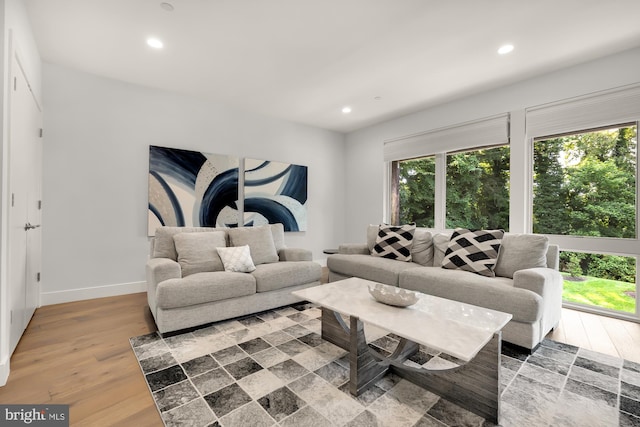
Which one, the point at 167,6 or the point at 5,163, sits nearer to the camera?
the point at 5,163

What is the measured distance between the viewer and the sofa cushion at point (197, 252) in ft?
9.36

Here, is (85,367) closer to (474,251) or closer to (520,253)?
(474,251)

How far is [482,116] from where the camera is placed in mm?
3693

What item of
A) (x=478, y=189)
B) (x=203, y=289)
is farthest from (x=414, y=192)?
(x=203, y=289)

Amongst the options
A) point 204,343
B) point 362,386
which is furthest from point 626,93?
point 204,343

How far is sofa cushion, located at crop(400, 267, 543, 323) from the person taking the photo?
7.03 ft

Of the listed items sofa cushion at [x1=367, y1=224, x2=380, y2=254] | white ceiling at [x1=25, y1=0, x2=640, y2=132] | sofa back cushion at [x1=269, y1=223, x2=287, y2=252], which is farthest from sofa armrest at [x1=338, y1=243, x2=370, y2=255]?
white ceiling at [x1=25, y1=0, x2=640, y2=132]

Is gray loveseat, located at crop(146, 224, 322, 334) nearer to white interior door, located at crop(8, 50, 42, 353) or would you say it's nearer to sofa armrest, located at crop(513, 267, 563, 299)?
white interior door, located at crop(8, 50, 42, 353)

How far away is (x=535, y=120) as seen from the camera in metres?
3.30

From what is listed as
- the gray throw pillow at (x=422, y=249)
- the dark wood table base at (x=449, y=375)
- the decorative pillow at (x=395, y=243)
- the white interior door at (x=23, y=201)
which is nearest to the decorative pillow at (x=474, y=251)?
the gray throw pillow at (x=422, y=249)

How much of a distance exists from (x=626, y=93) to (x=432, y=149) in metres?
1.97

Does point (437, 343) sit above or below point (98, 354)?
above

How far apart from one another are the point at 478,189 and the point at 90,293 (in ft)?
16.0

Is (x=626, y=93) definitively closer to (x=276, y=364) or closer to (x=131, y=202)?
(x=276, y=364)
